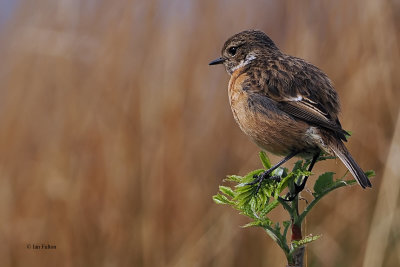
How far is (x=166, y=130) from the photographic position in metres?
4.82

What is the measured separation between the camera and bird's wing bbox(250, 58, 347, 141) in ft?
7.89

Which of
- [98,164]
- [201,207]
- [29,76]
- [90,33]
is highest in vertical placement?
[90,33]

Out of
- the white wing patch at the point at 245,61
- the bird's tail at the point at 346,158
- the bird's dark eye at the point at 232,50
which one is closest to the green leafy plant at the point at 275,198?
the bird's tail at the point at 346,158

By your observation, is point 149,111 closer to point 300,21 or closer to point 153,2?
point 153,2

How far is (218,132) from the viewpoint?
197 inches

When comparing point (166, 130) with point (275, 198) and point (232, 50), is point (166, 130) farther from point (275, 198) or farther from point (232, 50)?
point (275, 198)

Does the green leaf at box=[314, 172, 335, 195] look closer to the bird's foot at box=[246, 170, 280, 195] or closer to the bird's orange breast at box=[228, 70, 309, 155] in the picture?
the bird's foot at box=[246, 170, 280, 195]

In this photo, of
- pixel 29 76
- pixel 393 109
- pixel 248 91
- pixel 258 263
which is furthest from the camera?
pixel 29 76

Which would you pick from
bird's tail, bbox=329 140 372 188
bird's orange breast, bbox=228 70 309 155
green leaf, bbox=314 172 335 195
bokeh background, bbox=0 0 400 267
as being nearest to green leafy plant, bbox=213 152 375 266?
green leaf, bbox=314 172 335 195

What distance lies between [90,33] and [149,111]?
95 cm

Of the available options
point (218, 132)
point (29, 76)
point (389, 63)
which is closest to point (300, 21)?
point (389, 63)

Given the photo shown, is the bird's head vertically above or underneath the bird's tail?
above

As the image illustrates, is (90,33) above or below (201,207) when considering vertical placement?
above

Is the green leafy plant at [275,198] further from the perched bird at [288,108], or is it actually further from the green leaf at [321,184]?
the perched bird at [288,108]
